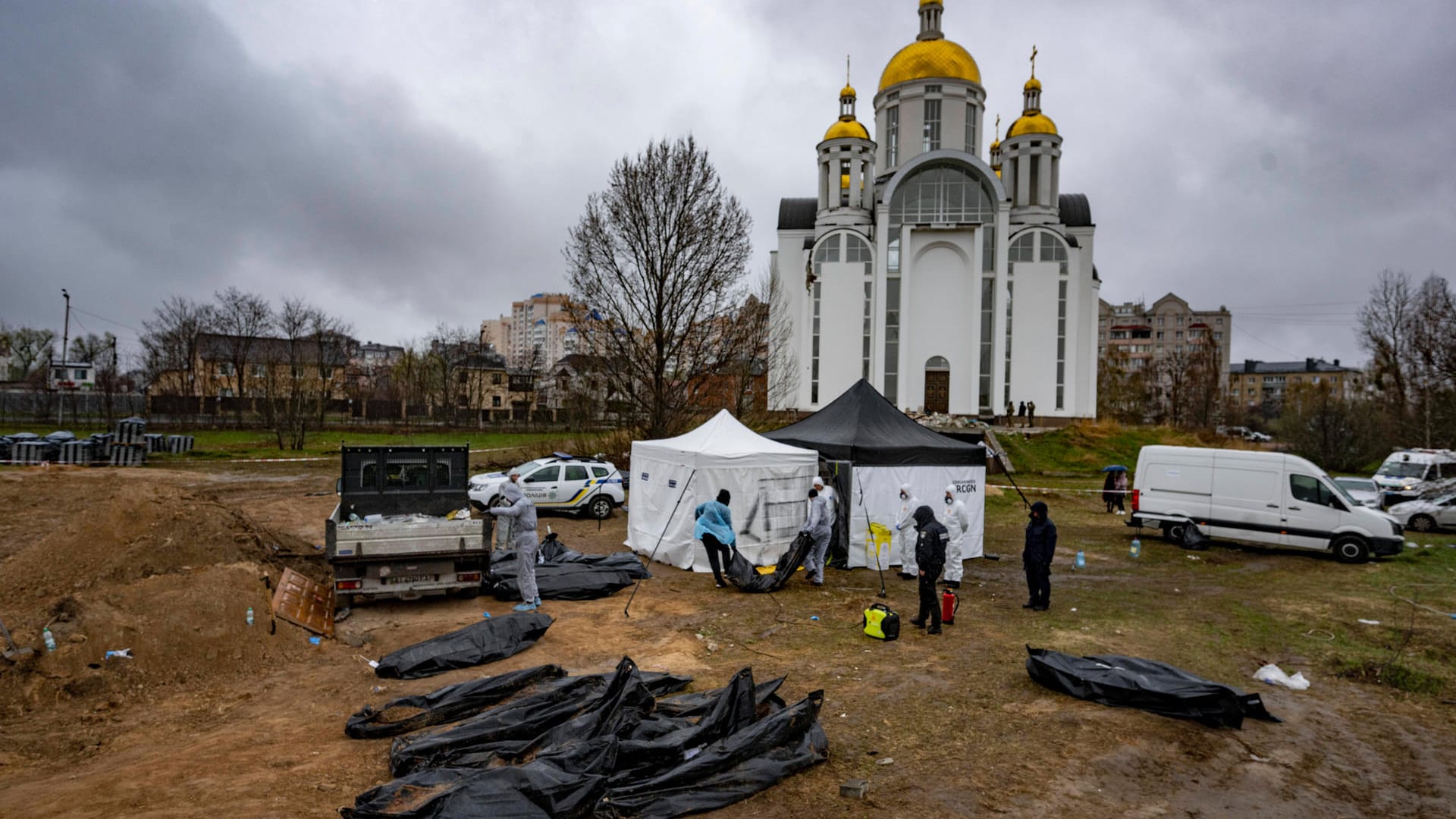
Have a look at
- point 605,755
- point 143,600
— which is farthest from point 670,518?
point 605,755

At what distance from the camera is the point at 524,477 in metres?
20.3

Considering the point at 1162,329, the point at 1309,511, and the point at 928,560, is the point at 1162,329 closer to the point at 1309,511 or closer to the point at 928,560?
the point at 1309,511

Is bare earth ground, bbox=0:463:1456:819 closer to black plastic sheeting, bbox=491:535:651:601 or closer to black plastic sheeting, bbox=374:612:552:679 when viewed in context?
black plastic sheeting, bbox=374:612:552:679

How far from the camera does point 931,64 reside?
46.1 m

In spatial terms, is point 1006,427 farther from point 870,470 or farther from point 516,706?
point 516,706

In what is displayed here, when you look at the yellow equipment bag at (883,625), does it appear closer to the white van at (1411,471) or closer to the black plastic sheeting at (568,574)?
the black plastic sheeting at (568,574)

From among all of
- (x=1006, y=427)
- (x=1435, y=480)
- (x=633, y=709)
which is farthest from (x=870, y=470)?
(x=1006, y=427)

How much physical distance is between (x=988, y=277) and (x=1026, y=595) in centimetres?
3418

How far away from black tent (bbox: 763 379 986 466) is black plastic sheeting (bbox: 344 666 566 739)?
28.0 feet

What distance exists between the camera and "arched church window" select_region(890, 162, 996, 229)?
1684 inches

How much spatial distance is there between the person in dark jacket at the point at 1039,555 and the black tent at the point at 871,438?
11.2 ft

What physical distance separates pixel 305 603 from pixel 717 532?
5.96 m

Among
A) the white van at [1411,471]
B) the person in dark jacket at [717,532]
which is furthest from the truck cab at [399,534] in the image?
the white van at [1411,471]

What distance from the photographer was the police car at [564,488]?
19891 mm
